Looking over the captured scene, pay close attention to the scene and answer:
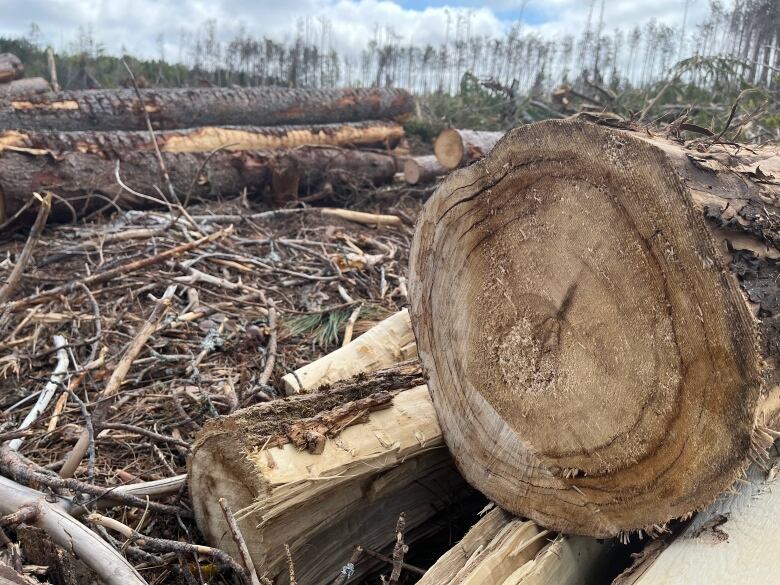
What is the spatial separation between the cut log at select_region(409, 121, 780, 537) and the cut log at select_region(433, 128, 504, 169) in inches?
179

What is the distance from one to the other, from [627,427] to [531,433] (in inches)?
10.5

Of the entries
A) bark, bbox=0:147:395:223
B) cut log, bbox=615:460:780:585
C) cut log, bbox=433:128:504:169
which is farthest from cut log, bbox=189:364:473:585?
cut log, bbox=433:128:504:169

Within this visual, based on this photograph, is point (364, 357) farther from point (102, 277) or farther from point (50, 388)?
point (102, 277)

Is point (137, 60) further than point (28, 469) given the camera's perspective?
Yes

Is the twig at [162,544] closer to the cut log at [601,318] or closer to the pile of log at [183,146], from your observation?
the cut log at [601,318]

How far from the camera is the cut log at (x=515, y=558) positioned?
1522 mm

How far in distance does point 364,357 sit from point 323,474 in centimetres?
92

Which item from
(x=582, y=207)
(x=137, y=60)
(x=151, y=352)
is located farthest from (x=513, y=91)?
(x=137, y=60)

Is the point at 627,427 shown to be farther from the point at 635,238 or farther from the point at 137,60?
the point at 137,60

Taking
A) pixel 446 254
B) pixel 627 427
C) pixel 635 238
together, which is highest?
pixel 635 238

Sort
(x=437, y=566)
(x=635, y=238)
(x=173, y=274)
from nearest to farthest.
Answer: (x=635, y=238), (x=437, y=566), (x=173, y=274)

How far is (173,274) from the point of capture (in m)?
3.81

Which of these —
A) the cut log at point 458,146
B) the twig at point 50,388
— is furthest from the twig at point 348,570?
the cut log at point 458,146

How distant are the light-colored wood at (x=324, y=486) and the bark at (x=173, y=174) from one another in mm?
3105
